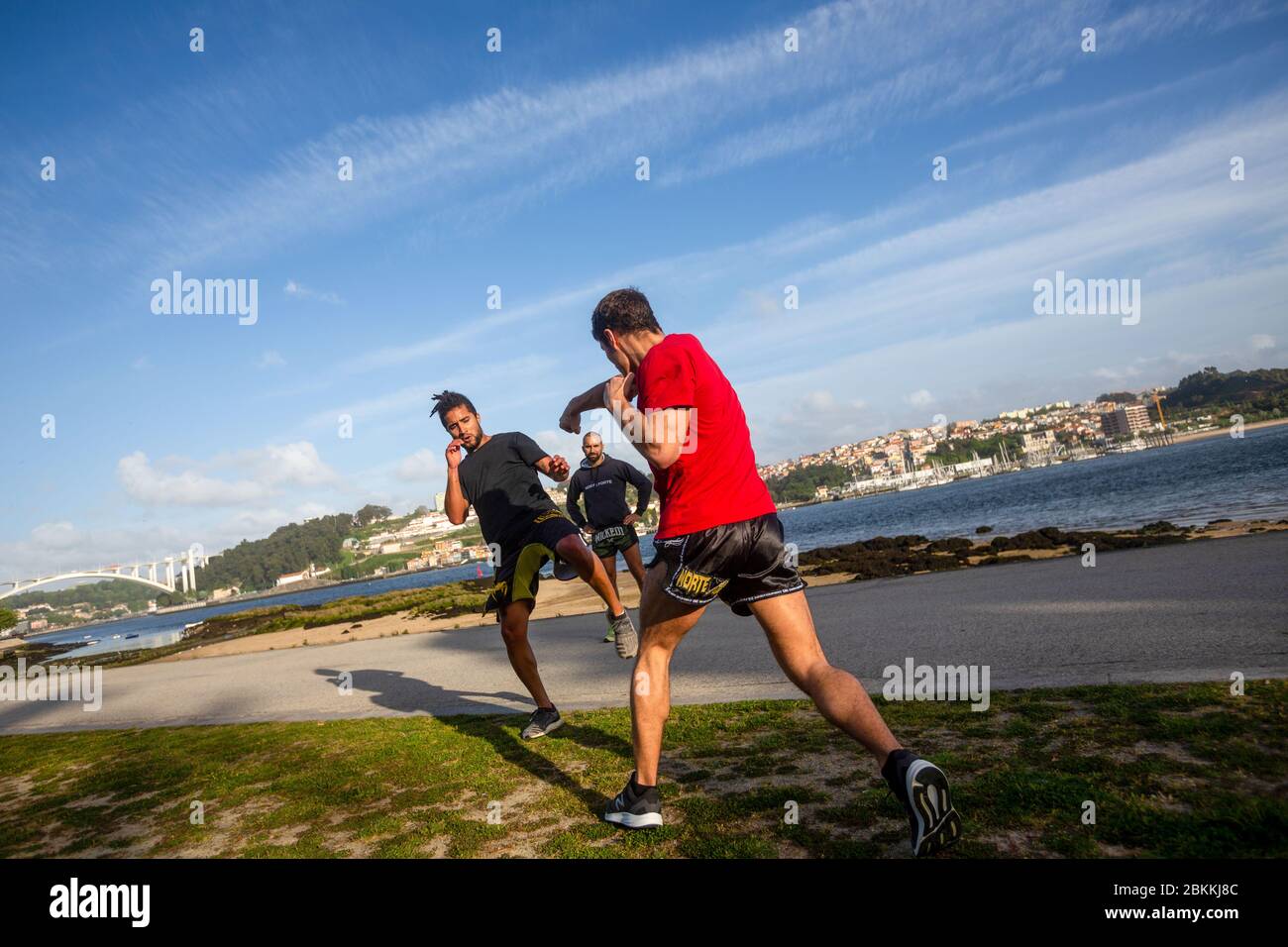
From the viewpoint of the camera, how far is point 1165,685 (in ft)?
11.4

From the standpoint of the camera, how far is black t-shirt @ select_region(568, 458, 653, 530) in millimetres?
8906

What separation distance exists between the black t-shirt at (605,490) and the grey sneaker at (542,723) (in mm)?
4407

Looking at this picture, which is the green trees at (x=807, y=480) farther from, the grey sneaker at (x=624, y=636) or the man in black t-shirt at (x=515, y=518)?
the man in black t-shirt at (x=515, y=518)

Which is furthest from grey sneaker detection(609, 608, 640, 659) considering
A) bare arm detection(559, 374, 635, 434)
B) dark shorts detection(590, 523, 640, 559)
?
dark shorts detection(590, 523, 640, 559)

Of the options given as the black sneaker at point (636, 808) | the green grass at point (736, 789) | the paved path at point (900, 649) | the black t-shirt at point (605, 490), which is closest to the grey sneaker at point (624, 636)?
the paved path at point (900, 649)

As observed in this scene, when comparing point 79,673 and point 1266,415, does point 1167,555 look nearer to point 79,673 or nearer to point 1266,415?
point 79,673

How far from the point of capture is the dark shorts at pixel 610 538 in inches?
342

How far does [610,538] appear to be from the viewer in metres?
8.75

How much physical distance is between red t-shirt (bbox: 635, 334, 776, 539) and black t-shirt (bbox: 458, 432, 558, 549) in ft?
6.96

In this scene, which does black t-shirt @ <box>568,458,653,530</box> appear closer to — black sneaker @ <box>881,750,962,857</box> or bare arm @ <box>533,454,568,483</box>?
bare arm @ <box>533,454,568,483</box>

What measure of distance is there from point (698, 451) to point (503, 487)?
2376 mm

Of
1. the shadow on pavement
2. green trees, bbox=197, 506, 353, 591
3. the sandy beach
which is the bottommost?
green trees, bbox=197, 506, 353, 591
